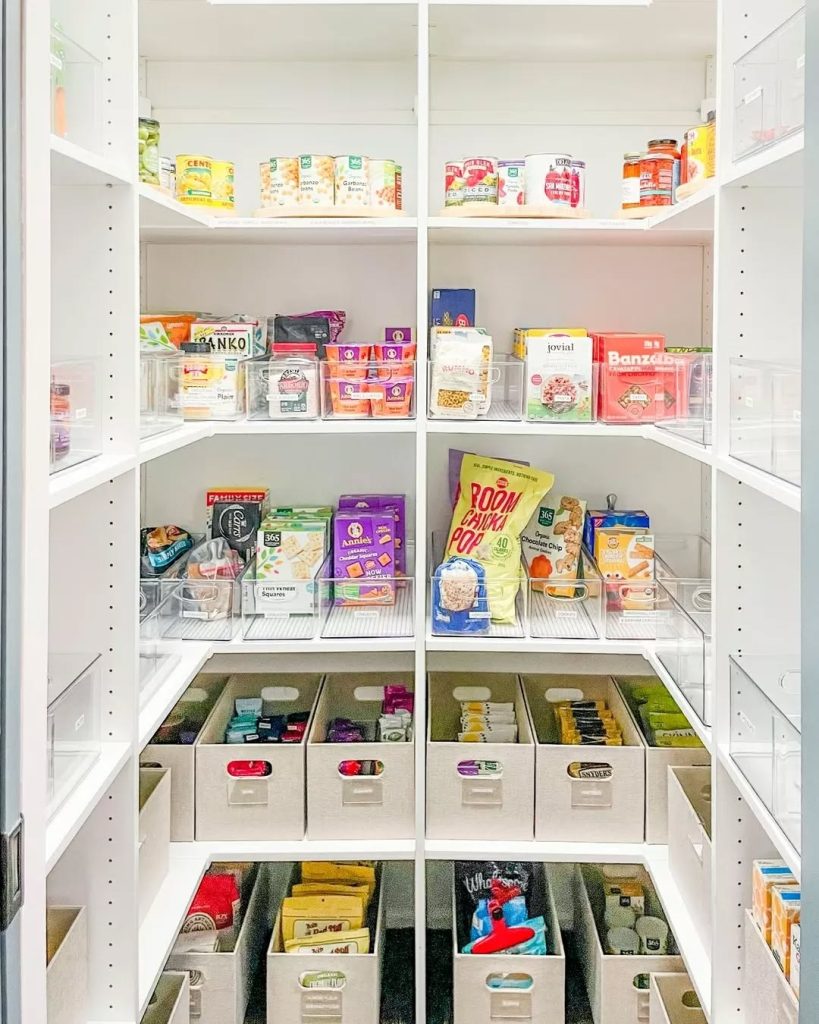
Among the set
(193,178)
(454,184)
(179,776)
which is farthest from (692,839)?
(193,178)

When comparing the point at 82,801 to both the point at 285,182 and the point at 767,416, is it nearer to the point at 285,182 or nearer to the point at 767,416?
the point at 767,416

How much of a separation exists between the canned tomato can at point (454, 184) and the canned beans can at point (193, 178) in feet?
1.61

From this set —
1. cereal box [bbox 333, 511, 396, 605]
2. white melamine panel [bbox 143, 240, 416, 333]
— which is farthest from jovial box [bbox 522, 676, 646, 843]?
white melamine panel [bbox 143, 240, 416, 333]

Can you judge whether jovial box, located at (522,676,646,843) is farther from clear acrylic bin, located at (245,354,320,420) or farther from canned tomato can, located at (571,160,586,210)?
canned tomato can, located at (571,160,586,210)

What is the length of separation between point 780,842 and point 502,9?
1698 mm

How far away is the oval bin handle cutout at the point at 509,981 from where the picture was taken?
241cm

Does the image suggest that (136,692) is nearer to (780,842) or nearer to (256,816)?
(256,816)

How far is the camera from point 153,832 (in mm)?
2182

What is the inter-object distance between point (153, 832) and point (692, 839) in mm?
991

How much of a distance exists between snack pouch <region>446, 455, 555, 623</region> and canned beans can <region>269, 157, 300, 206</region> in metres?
0.70

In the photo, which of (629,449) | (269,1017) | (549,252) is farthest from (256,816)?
(549,252)

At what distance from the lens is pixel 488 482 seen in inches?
104

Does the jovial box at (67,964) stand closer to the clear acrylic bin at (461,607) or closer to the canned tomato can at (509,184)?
the clear acrylic bin at (461,607)

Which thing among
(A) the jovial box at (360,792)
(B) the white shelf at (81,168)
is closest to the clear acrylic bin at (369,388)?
(A) the jovial box at (360,792)
